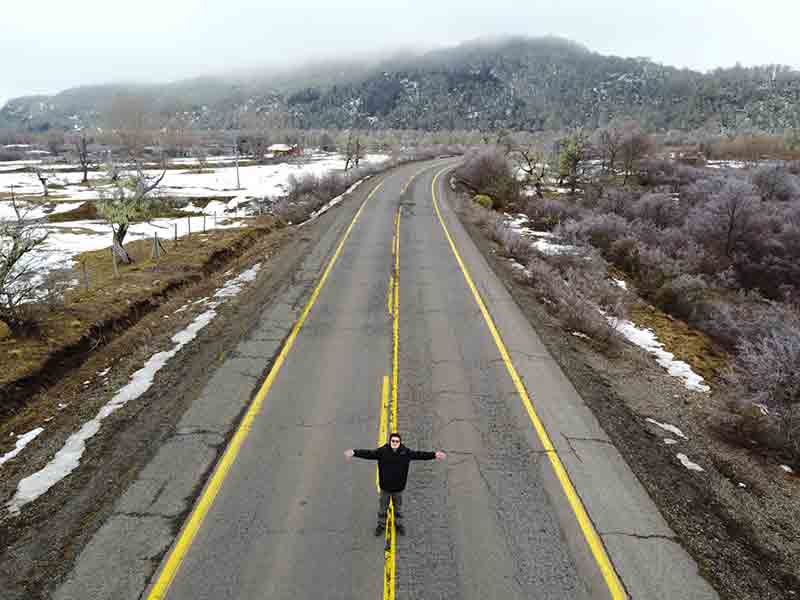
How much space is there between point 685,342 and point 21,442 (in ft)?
58.5

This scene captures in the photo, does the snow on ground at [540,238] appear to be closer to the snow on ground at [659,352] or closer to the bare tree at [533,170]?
the snow on ground at [659,352]

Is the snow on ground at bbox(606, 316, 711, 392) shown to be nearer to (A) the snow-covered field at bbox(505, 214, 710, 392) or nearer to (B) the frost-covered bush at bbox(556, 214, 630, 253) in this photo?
(A) the snow-covered field at bbox(505, 214, 710, 392)

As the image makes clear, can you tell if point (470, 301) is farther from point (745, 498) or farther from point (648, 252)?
point (648, 252)

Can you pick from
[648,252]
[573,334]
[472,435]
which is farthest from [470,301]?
[648,252]

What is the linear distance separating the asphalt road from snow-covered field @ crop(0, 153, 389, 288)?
11.1 m

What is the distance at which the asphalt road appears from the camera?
20.9 ft

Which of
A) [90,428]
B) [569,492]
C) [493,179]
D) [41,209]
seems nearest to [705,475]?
[569,492]

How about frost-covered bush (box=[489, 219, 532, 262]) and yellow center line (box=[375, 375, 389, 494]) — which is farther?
frost-covered bush (box=[489, 219, 532, 262])

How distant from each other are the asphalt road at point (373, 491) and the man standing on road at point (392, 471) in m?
0.27

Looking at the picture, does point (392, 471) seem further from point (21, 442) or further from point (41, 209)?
point (41, 209)

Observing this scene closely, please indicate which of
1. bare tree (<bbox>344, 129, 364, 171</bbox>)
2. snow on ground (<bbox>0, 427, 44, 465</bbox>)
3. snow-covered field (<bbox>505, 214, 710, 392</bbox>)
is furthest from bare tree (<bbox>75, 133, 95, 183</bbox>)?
A: snow on ground (<bbox>0, 427, 44, 465</bbox>)

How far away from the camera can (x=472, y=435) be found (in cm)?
961

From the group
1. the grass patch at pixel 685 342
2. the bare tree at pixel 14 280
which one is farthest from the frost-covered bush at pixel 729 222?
the bare tree at pixel 14 280

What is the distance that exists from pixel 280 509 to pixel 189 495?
148 cm
